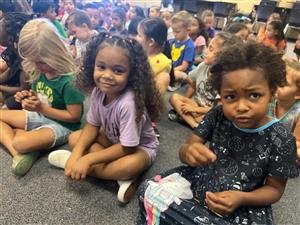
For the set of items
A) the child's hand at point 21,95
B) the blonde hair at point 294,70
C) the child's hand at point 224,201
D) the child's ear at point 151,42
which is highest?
the blonde hair at point 294,70

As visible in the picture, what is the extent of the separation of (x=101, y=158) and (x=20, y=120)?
568 millimetres

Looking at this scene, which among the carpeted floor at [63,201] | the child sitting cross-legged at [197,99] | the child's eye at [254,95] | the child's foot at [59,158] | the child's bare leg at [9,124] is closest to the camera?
the child's eye at [254,95]

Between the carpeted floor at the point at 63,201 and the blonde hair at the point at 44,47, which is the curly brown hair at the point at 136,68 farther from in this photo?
the carpeted floor at the point at 63,201

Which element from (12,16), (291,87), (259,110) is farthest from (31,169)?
(291,87)

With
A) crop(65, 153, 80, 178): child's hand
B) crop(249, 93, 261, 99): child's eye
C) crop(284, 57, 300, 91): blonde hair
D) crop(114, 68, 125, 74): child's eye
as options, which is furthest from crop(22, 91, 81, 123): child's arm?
crop(284, 57, 300, 91): blonde hair

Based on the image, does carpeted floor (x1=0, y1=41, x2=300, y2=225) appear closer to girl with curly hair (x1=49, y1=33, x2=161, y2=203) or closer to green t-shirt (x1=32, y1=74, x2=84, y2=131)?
girl with curly hair (x1=49, y1=33, x2=161, y2=203)

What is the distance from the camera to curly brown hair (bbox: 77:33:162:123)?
1.03 meters

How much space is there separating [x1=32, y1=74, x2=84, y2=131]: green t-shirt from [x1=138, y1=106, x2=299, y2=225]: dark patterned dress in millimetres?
577

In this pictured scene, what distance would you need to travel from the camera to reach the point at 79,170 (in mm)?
1000

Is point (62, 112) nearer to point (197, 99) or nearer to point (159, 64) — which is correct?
point (159, 64)

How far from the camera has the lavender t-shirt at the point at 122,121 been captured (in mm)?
1034

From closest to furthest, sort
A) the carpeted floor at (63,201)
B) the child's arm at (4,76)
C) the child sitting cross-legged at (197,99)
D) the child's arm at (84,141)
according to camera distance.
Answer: the carpeted floor at (63,201), the child's arm at (84,141), the child's arm at (4,76), the child sitting cross-legged at (197,99)

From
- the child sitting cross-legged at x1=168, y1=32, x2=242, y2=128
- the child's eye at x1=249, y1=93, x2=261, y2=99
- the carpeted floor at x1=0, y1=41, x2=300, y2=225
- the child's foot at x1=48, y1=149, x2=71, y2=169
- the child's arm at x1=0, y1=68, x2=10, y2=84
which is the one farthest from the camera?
the child sitting cross-legged at x1=168, y1=32, x2=242, y2=128

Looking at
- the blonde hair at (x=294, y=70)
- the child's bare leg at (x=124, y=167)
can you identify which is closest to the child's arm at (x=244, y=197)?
the child's bare leg at (x=124, y=167)
